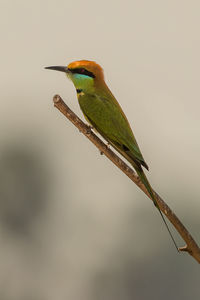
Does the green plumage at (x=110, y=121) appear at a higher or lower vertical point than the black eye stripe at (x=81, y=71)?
lower

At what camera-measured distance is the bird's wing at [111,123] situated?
16.5 ft

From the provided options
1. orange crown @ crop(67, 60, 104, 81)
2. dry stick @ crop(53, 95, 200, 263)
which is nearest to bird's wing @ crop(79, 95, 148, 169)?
orange crown @ crop(67, 60, 104, 81)

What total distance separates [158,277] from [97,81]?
26159 millimetres

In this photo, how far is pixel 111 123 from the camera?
5328 mm

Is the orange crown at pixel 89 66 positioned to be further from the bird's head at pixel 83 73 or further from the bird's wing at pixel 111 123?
the bird's wing at pixel 111 123

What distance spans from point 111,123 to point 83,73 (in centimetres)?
33

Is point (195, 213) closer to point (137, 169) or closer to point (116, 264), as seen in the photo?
point (116, 264)

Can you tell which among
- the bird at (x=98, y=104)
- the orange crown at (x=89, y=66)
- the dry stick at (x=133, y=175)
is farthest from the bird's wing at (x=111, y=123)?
the dry stick at (x=133, y=175)

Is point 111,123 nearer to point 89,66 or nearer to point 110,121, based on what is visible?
point 110,121

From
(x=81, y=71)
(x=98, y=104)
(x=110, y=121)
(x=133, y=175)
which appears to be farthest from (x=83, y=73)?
(x=133, y=175)

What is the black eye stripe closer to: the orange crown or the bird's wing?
the orange crown

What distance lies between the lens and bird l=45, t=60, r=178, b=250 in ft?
17.0

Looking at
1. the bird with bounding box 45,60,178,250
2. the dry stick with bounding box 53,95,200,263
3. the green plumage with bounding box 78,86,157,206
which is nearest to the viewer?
the dry stick with bounding box 53,95,200,263

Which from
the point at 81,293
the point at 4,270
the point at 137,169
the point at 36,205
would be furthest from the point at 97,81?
the point at 36,205
